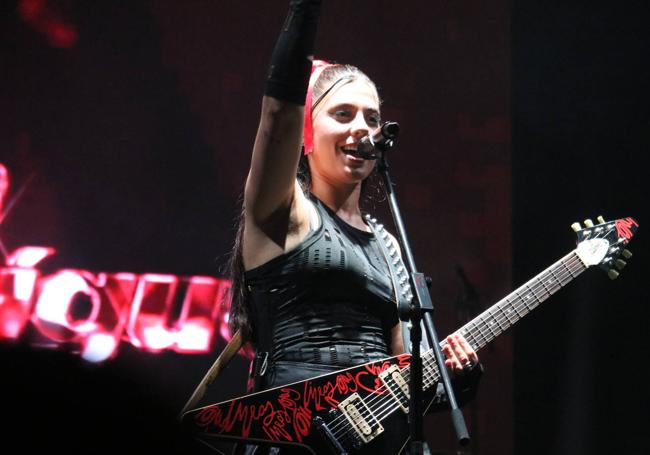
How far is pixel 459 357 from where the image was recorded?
2.11m

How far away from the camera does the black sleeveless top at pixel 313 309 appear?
1877 mm

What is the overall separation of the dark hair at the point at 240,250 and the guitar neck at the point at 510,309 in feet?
1.74

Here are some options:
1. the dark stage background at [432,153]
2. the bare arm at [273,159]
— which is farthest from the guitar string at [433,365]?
the dark stage background at [432,153]

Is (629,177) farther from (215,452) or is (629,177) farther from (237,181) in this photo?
(215,452)

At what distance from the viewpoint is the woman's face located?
214 centimetres

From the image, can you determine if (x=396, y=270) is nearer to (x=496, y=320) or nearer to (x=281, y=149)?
(x=496, y=320)

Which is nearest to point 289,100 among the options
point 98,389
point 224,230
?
point 98,389

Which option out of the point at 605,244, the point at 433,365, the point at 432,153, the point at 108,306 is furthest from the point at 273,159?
the point at 432,153

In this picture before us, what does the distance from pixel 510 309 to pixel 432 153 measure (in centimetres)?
226

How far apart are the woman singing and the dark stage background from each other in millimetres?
2033

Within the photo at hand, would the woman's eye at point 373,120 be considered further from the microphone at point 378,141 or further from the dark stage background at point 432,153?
the dark stage background at point 432,153

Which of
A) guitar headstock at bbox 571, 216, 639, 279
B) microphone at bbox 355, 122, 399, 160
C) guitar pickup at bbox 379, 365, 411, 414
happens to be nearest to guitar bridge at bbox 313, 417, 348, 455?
guitar pickup at bbox 379, 365, 411, 414

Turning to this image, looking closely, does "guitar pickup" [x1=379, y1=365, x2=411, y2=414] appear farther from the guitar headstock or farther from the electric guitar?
the guitar headstock

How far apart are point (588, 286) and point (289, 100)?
9.30 ft
